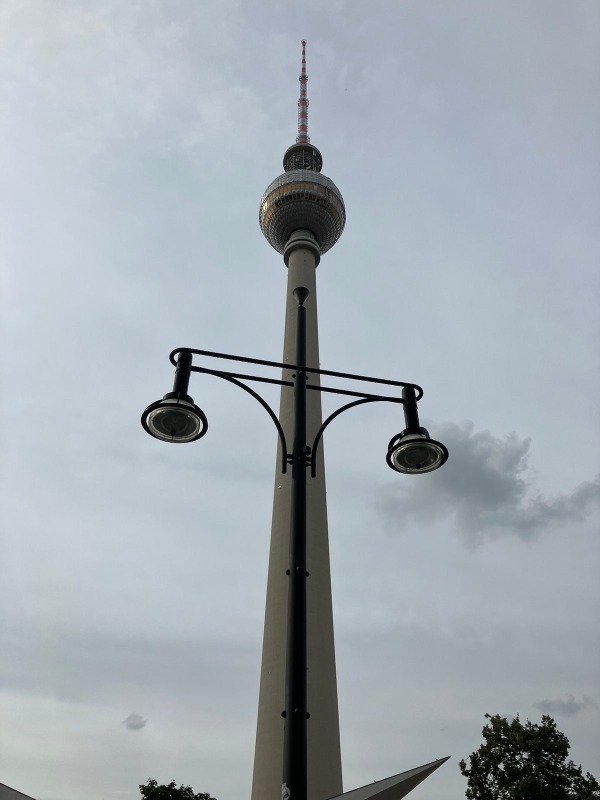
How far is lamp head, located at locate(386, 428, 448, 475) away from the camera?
31.0 feet

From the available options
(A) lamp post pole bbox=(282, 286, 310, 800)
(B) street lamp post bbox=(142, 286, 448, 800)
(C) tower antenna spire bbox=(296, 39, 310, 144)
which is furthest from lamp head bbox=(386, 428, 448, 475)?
(C) tower antenna spire bbox=(296, 39, 310, 144)

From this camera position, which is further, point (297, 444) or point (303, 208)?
point (303, 208)

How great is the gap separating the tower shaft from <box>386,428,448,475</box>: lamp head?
53.4 feet

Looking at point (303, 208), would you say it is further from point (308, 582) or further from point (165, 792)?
point (165, 792)

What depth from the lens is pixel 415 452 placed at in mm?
9594

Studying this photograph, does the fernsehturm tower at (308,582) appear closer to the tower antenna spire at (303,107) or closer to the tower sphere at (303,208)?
the tower sphere at (303,208)

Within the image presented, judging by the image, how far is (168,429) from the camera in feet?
31.4

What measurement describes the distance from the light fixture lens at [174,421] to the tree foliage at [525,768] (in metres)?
43.1

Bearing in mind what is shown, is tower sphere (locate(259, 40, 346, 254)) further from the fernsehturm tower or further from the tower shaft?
the tower shaft

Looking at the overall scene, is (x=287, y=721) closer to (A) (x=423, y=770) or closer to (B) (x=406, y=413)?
(A) (x=423, y=770)

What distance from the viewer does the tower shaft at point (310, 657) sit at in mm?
29953

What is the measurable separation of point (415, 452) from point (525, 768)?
4344 cm

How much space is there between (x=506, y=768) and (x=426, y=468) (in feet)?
142

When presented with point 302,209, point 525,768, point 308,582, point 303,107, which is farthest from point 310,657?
point 303,107
